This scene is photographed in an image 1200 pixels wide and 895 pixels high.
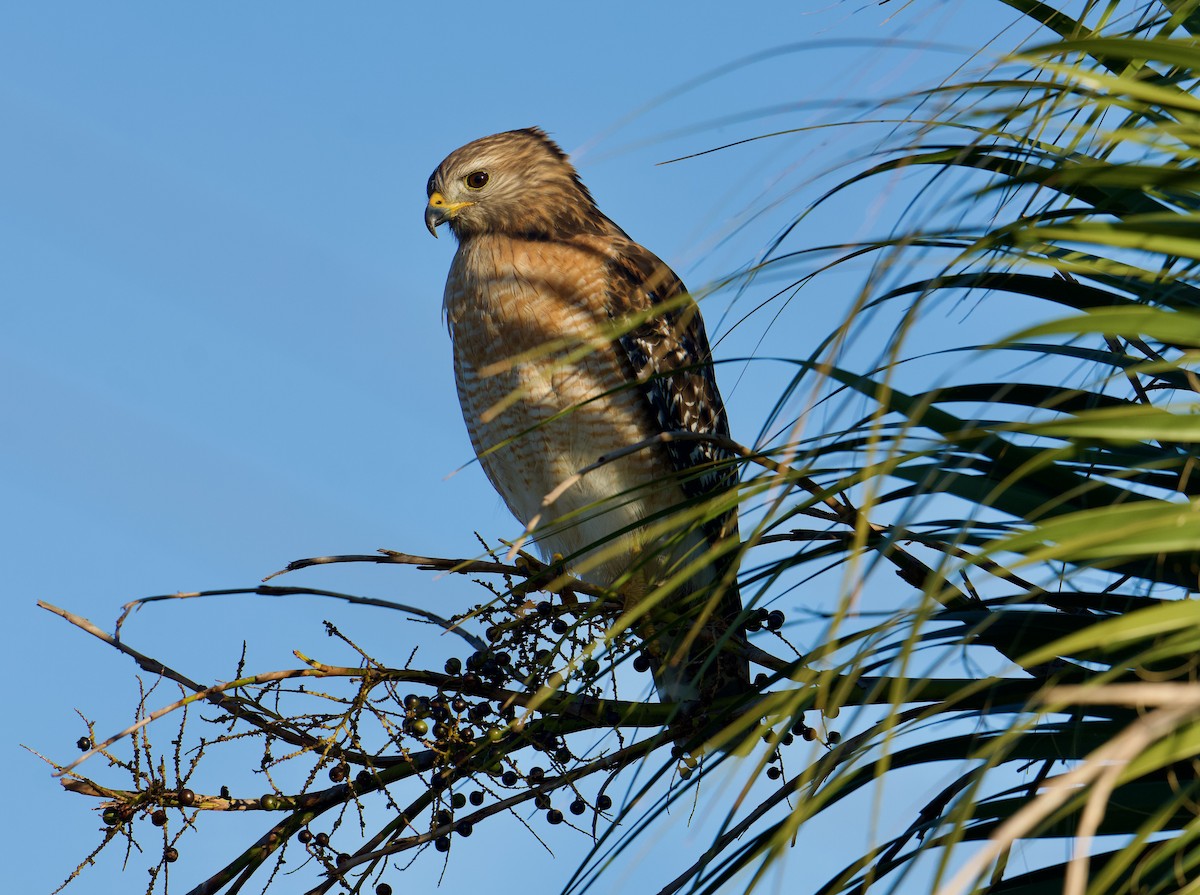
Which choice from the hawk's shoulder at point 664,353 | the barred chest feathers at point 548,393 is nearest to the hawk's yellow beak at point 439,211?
the barred chest feathers at point 548,393

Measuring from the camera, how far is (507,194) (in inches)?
237

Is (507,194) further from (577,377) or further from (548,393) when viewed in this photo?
(548,393)

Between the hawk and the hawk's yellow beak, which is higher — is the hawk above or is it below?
below

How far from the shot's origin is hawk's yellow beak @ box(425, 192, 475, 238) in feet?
19.5

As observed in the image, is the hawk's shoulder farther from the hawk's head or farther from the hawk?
the hawk's head

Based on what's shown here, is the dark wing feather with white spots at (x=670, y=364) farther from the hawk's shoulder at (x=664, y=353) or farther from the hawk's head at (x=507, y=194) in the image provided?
the hawk's head at (x=507, y=194)

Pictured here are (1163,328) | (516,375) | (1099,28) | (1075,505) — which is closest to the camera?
(1163,328)

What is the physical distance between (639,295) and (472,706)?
2.62 m

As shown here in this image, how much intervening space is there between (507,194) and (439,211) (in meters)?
0.33

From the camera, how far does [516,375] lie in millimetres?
5008

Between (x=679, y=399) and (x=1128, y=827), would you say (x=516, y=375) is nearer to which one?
(x=679, y=399)

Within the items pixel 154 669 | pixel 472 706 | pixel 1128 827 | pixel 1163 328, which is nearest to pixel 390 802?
pixel 472 706

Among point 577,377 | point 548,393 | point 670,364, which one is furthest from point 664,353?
point 548,393

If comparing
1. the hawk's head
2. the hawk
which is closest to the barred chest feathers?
the hawk
